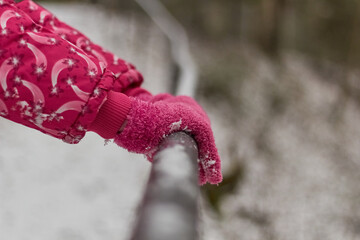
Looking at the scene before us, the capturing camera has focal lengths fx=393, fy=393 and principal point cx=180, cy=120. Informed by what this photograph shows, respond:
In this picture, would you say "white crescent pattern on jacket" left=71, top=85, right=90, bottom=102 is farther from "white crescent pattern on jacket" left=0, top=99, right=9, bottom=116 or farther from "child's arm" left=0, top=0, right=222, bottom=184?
"white crescent pattern on jacket" left=0, top=99, right=9, bottom=116

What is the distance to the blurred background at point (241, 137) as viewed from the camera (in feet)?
7.32

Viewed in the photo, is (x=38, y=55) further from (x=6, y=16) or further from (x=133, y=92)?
(x=133, y=92)

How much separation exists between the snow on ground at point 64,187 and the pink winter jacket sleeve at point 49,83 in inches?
30.9

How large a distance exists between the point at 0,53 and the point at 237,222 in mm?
4145

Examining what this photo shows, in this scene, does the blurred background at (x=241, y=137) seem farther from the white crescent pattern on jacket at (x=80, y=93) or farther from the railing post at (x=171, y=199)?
the railing post at (x=171, y=199)

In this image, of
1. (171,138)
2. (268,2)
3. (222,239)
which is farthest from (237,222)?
(268,2)

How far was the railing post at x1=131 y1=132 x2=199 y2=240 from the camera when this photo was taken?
508 millimetres

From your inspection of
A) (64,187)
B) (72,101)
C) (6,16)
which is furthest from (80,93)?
(64,187)

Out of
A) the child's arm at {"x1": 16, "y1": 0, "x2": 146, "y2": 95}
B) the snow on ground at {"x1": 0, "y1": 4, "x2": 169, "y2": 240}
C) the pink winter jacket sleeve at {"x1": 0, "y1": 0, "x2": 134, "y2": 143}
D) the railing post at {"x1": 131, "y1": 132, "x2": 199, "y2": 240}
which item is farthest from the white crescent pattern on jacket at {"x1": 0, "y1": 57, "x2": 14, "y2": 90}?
the snow on ground at {"x1": 0, "y1": 4, "x2": 169, "y2": 240}

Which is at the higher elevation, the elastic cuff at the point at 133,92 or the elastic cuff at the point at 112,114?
the elastic cuff at the point at 133,92

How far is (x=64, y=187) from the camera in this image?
228cm

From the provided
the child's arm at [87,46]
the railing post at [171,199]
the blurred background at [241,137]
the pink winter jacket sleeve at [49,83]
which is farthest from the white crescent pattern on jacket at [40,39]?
the blurred background at [241,137]

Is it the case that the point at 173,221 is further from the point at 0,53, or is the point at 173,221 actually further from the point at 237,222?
the point at 237,222

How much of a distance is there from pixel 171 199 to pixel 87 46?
815 mm
